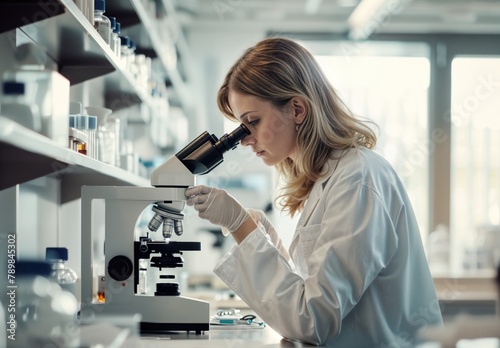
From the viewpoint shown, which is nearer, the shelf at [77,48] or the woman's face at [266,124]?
the shelf at [77,48]

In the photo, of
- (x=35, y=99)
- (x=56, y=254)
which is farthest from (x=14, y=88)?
(x=56, y=254)

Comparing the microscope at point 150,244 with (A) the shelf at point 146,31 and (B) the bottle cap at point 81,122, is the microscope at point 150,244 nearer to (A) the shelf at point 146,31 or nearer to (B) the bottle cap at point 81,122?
(B) the bottle cap at point 81,122

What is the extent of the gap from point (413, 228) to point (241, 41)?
3841 mm

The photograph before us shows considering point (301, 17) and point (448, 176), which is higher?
point (301, 17)

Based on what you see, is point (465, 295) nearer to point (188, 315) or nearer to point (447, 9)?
point (447, 9)

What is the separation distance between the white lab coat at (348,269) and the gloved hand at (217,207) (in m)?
0.10

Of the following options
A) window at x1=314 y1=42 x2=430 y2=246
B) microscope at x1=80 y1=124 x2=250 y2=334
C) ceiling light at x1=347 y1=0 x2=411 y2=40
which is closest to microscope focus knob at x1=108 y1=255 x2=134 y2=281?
microscope at x1=80 y1=124 x2=250 y2=334

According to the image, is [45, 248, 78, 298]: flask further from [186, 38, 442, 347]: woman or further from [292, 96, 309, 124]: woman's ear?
[292, 96, 309, 124]: woman's ear

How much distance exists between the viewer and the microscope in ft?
5.79

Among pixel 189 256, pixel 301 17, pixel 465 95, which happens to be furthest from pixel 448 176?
pixel 189 256

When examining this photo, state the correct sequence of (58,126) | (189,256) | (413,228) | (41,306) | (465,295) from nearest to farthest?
(58,126) < (41,306) < (413,228) < (465,295) < (189,256)

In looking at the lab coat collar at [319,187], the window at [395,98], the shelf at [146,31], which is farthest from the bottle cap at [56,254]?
the window at [395,98]

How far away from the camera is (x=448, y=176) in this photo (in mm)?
5363

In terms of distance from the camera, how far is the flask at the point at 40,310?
1561mm
